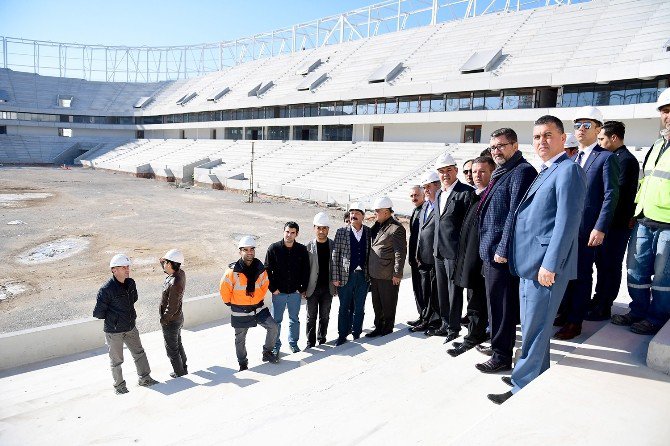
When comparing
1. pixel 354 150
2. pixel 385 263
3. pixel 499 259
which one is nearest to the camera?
pixel 499 259

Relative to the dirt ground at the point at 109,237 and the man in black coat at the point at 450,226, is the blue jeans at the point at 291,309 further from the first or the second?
the dirt ground at the point at 109,237

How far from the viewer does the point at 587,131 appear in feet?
13.5

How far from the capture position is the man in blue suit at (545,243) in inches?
112

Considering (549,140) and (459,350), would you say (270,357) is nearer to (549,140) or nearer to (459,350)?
(459,350)

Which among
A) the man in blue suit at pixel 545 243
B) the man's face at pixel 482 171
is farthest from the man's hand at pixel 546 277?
the man's face at pixel 482 171

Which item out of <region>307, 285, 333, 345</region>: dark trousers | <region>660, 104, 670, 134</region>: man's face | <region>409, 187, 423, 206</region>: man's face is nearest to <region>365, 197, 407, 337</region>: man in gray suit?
<region>409, 187, 423, 206</region>: man's face

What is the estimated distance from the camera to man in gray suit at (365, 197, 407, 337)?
5.22 meters

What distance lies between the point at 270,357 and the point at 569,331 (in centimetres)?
332

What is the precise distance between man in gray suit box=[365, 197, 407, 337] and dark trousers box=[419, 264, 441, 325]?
34cm

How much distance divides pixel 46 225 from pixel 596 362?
18194 millimetres

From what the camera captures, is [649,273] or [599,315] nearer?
[649,273]

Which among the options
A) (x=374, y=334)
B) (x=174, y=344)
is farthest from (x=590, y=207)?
(x=174, y=344)

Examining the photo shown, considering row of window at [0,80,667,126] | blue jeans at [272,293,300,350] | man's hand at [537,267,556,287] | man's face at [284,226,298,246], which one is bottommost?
blue jeans at [272,293,300,350]

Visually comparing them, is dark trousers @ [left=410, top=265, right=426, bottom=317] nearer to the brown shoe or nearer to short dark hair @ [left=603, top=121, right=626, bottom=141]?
the brown shoe
